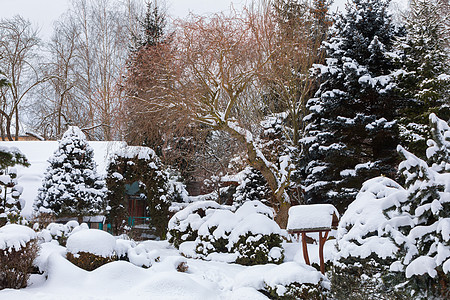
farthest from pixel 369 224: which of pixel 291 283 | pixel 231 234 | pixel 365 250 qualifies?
pixel 231 234

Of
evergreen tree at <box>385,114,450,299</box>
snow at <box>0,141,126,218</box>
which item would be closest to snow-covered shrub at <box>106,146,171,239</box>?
snow at <box>0,141,126,218</box>

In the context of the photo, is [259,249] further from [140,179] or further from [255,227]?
[140,179]

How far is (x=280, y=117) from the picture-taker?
53.6 feet

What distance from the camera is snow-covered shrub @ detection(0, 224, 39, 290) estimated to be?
6398 millimetres

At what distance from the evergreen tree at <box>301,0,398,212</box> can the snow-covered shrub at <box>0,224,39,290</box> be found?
9.03 m

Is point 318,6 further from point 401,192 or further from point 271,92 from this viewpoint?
point 401,192

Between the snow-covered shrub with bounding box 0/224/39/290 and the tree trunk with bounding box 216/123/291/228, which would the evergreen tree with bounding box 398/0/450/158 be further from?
the snow-covered shrub with bounding box 0/224/39/290

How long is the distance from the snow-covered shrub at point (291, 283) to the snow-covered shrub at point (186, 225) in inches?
210

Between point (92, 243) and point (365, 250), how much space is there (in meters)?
5.67

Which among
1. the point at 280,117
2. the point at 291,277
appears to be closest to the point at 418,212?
the point at 291,277

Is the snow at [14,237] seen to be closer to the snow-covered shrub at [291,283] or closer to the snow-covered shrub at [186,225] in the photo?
the snow-covered shrub at [291,283]

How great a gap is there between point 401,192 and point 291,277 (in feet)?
9.01

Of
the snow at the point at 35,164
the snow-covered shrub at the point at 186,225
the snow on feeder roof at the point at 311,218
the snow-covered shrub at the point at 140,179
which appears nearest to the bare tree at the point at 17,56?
the snow at the point at 35,164

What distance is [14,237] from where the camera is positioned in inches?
258
